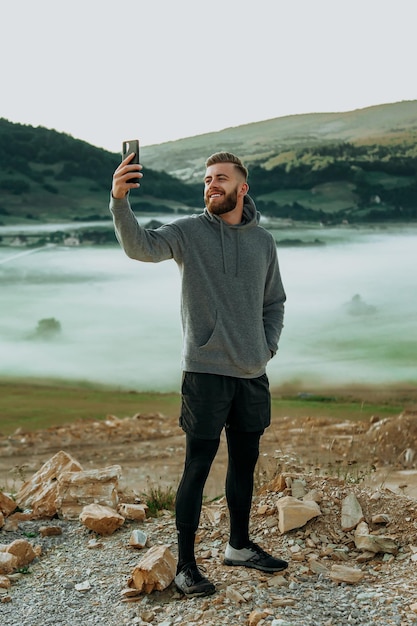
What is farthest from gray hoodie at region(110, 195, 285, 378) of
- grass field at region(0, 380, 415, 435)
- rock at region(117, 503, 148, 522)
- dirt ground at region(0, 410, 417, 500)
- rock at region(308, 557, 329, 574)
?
grass field at region(0, 380, 415, 435)

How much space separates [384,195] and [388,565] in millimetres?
5388

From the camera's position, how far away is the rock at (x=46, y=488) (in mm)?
4500

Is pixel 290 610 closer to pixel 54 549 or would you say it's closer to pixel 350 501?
pixel 350 501

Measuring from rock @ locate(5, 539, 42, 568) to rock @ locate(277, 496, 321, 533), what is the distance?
1192 millimetres

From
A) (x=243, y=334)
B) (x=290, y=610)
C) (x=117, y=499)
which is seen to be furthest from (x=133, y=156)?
(x=117, y=499)

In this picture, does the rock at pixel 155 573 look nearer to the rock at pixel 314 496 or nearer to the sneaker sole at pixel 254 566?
the sneaker sole at pixel 254 566

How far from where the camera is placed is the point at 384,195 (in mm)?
8297

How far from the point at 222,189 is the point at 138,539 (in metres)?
1.81

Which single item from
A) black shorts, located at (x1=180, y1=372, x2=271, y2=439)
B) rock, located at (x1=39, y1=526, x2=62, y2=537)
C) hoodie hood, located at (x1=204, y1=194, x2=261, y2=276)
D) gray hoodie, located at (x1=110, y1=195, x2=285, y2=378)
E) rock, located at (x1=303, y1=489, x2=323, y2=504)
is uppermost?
hoodie hood, located at (x1=204, y1=194, x2=261, y2=276)

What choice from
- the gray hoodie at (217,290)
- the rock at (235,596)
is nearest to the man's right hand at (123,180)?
the gray hoodie at (217,290)

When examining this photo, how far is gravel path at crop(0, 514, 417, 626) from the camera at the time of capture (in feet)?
9.91

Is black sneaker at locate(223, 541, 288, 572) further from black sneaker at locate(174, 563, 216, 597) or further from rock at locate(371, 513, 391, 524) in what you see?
rock at locate(371, 513, 391, 524)

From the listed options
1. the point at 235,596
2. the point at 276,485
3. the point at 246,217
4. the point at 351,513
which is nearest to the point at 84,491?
the point at 276,485

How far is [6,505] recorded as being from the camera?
4535 mm
